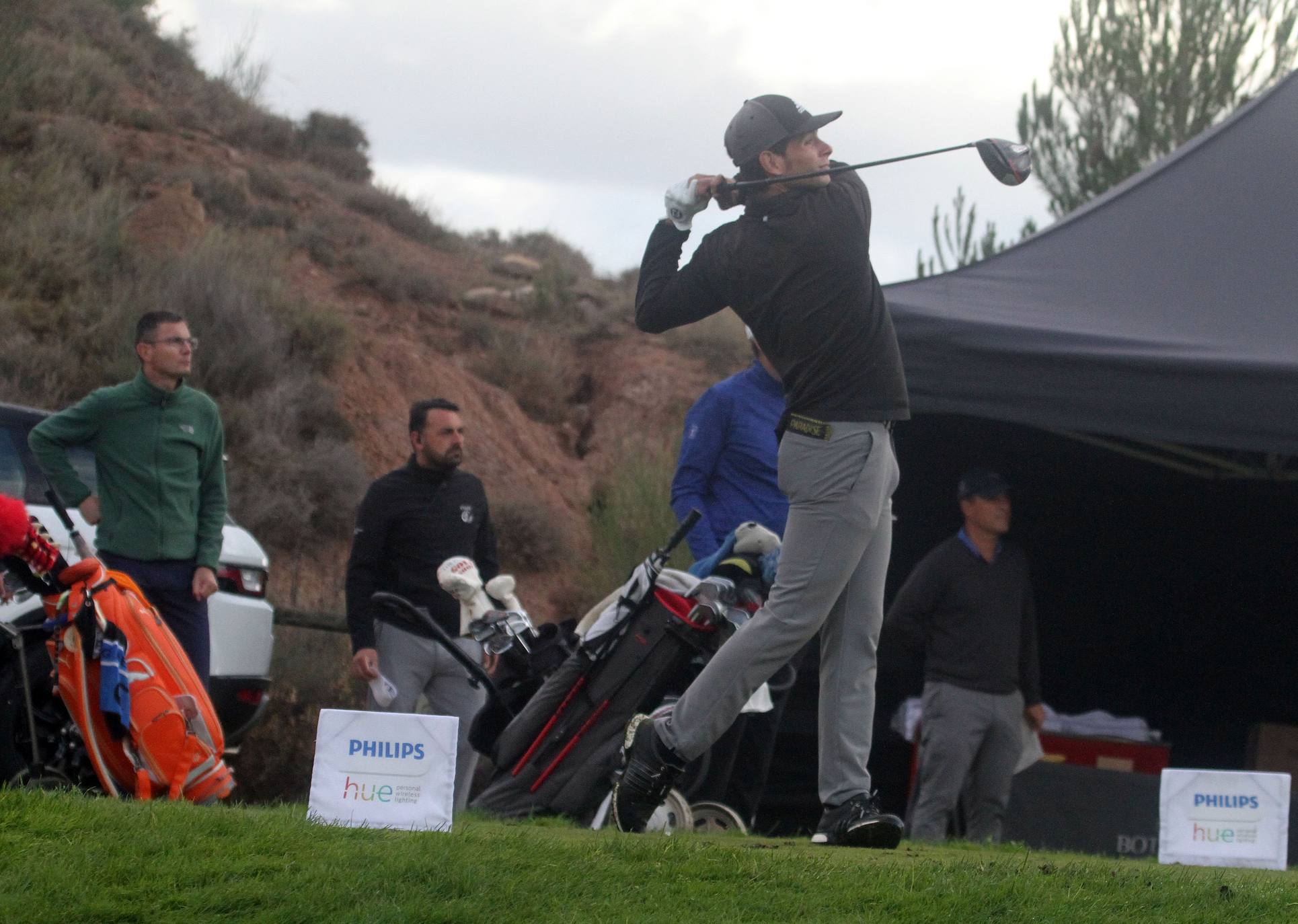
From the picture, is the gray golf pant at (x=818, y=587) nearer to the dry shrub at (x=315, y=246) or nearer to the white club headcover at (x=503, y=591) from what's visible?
the white club headcover at (x=503, y=591)

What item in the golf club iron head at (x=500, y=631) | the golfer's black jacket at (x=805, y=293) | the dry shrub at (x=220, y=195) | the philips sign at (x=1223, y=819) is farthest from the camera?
the dry shrub at (x=220, y=195)

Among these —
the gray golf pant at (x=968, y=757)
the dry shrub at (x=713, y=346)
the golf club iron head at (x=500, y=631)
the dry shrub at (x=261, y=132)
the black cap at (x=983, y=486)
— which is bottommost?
the gray golf pant at (x=968, y=757)

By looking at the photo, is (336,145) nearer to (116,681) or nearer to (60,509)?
(60,509)

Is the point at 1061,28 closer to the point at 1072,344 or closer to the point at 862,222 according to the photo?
the point at 1072,344

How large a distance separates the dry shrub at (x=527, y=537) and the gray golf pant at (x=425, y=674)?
311 inches

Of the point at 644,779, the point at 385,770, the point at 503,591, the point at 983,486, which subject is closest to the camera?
the point at 385,770

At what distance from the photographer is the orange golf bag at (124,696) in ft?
15.8

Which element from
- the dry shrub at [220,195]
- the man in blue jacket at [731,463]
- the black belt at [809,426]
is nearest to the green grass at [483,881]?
the black belt at [809,426]

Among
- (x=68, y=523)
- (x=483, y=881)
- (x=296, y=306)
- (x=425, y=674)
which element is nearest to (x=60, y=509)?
(x=68, y=523)

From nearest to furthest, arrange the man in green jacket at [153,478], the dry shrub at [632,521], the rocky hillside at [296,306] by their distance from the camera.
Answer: the man in green jacket at [153,478], the dry shrub at [632,521], the rocky hillside at [296,306]

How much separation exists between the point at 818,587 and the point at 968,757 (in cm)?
318

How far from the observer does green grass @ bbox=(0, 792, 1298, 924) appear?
124 inches

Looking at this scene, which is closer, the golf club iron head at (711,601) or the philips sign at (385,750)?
the philips sign at (385,750)

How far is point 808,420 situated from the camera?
172 inches
